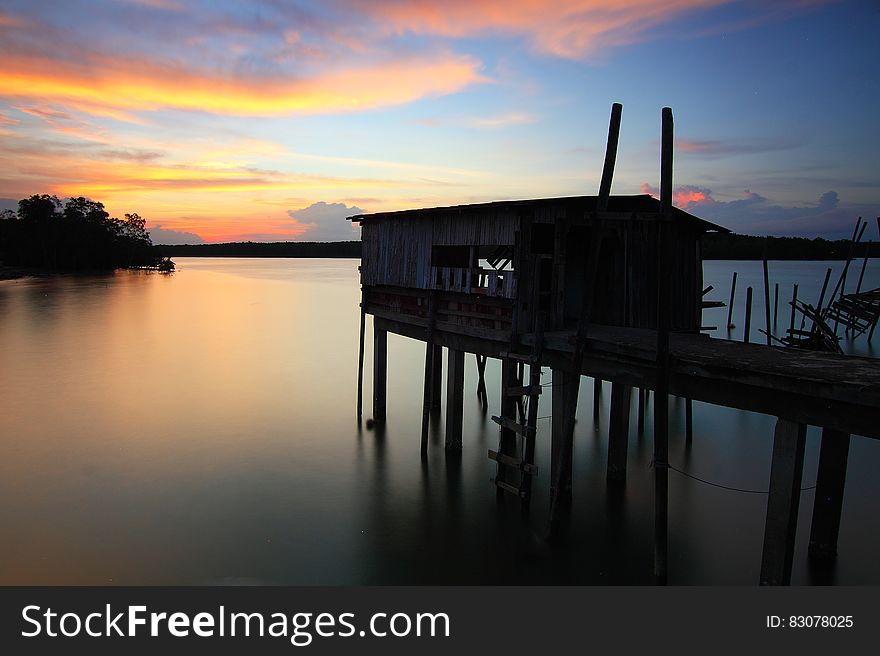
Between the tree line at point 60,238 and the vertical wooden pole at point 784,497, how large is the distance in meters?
99.4

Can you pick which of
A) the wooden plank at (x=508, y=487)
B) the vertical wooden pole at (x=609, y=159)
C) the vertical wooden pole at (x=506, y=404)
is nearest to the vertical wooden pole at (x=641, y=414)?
the vertical wooden pole at (x=506, y=404)

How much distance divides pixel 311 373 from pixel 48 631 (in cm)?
2002

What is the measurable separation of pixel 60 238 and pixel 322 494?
93796mm

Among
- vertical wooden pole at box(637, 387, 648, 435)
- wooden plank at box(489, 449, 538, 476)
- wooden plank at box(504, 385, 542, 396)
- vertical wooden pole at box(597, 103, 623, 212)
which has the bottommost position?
vertical wooden pole at box(637, 387, 648, 435)

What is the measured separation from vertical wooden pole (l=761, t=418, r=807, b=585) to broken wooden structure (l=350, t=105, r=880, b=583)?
0.02 meters

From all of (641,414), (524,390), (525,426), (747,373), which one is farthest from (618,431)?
(747,373)

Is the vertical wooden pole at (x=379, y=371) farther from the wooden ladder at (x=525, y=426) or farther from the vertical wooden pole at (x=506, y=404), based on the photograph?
the wooden ladder at (x=525, y=426)

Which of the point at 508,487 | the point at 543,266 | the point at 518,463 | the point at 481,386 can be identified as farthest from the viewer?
the point at 481,386

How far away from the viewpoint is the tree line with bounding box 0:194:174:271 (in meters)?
88.5

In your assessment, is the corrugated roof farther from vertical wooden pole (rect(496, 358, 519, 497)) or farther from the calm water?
the calm water

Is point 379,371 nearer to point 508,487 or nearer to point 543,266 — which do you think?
point 508,487

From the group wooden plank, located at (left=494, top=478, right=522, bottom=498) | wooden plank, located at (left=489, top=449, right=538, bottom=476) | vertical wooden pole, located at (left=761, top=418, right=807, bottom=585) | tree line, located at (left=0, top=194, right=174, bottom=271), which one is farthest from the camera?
tree line, located at (left=0, top=194, right=174, bottom=271)

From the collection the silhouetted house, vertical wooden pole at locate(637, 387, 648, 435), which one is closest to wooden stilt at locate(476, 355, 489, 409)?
vertical wooden pole at locate(637, 387, 648, 435)

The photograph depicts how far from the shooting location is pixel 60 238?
91000mm
